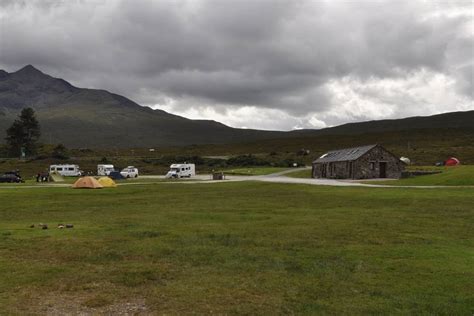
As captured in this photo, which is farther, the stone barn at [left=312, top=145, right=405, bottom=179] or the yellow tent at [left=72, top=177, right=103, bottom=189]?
the stone barn at [left=312, top=145, right=405, bottom=179]

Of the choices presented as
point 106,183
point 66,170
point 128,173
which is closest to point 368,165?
point 106,183

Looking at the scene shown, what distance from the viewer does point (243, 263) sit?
13523mm

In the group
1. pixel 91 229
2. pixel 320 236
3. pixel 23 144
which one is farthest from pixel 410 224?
pixel 23 144

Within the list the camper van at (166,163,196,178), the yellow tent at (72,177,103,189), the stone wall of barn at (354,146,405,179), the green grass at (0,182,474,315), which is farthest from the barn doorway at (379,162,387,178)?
the green grass at (0,182,474,315)

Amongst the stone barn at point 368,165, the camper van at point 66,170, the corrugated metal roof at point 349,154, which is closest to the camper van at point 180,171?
the camper van at point 66,170

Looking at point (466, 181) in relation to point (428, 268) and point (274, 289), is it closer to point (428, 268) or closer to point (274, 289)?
point (428, 268)

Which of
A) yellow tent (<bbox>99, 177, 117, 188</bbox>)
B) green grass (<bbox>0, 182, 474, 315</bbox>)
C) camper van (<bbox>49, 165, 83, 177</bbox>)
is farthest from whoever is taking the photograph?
camper van (<bbox>49, 165, 83, 177</bbox>)

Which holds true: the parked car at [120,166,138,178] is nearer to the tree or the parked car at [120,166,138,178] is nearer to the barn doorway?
the barn doorway

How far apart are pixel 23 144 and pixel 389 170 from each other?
380 feet

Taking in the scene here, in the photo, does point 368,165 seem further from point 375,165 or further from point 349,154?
point 349,154

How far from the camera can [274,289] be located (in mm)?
10984

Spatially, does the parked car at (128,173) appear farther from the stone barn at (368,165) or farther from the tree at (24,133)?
the tree at (24,133)

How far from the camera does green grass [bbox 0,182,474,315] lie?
10078 millimetres

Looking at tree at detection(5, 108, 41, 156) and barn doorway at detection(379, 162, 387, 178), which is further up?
tree at detection(5, 108, 41, 156)
